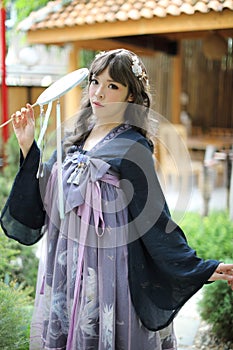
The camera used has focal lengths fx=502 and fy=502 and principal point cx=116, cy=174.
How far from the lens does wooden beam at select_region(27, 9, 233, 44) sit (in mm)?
4157

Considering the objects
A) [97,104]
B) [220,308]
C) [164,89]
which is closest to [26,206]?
[97,104]

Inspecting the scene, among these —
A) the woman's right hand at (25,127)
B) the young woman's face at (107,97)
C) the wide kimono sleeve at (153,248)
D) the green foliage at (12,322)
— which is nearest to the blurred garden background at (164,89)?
the green foliage at (12,322)

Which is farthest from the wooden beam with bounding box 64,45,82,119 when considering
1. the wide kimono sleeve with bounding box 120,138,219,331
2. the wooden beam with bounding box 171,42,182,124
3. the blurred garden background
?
the wide kimono sleeve with bounding box 120,138,219,331

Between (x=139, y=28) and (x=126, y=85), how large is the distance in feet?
10.8

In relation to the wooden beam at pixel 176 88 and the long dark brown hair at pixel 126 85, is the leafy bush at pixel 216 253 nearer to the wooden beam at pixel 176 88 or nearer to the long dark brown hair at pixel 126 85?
the long dark brown hair at pixel 126 85

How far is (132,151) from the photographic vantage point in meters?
1.80

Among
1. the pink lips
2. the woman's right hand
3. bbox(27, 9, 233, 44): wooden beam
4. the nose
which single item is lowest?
the woman's right hand

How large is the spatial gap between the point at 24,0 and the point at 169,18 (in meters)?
1.97

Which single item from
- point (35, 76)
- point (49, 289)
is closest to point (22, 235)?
point (49, 289)

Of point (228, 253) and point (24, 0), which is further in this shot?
point (24, 0)

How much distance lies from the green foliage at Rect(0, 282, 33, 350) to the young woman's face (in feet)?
3.00

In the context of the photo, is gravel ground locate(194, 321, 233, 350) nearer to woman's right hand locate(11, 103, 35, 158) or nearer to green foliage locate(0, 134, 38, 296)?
green foliage locate(0, 134, 38, 296)

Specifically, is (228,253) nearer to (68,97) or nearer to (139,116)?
(139,116)

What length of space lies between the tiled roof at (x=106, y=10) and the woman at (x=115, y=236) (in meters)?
2.20
